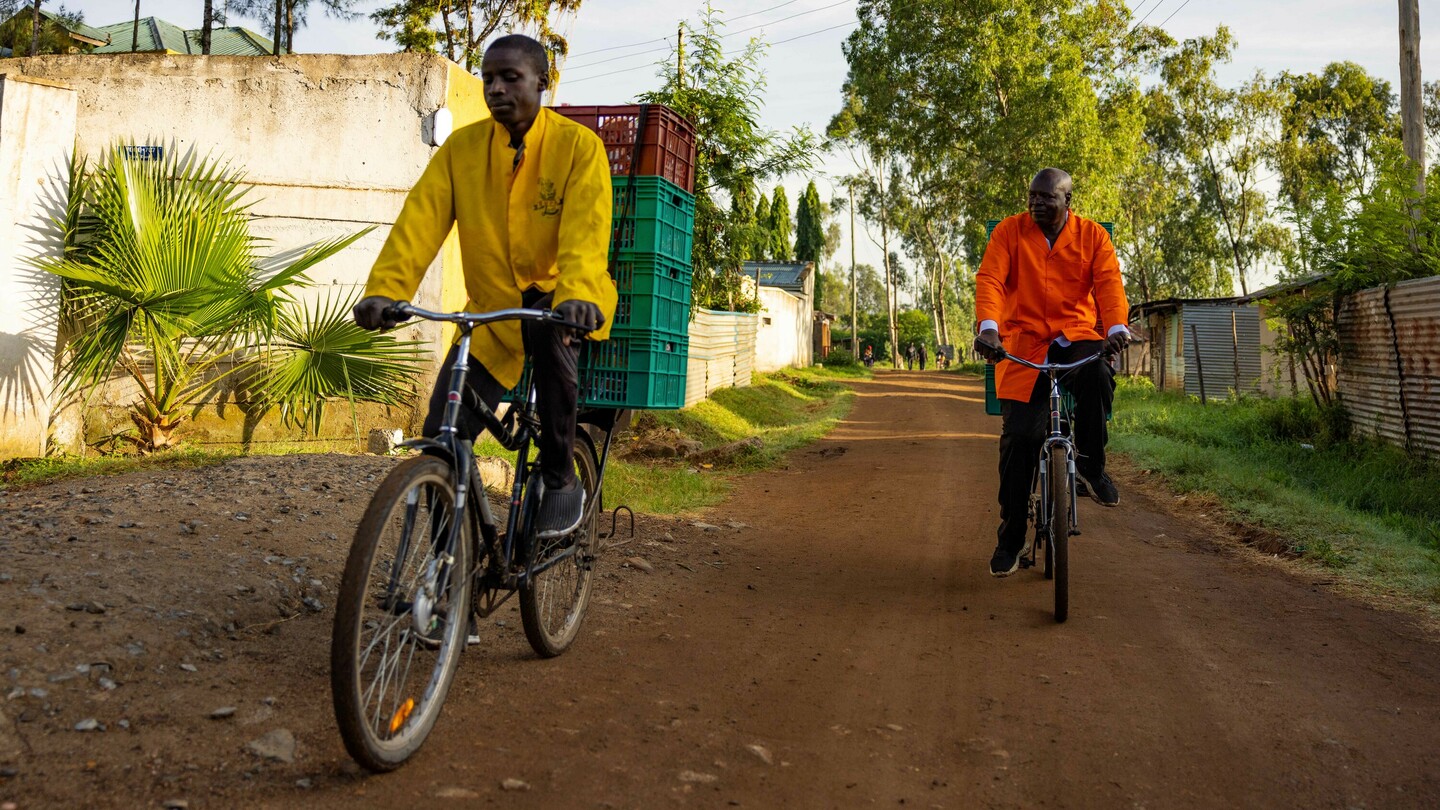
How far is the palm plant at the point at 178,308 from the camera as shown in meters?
7.82

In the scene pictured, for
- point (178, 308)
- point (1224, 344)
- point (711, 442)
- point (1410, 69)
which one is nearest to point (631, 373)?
point (178, 308)

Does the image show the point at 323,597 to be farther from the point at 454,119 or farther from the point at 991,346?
the point at 454,119

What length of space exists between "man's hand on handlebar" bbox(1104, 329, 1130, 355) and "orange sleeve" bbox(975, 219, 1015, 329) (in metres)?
0.58

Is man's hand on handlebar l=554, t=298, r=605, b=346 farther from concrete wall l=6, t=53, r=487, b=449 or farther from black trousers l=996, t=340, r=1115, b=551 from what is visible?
concrete wall l=6, t=53, r=487, b=449

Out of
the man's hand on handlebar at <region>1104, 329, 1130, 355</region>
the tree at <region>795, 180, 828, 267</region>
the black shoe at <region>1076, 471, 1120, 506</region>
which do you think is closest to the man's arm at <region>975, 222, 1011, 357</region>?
the man's hand on handlebar at <region>1104, 329, 1130, 355</region>

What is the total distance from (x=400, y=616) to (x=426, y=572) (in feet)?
0.52

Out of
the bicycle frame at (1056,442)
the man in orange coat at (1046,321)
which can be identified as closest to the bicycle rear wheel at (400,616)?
the bicycle frame at (1056,442)

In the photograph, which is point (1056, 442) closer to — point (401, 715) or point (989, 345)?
point (989, 345)

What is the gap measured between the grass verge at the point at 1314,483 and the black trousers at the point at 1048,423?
6.04ft

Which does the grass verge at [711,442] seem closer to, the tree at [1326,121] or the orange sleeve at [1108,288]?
the orange sleeve at [1108,288]

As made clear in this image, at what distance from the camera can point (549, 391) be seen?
12.4 feet

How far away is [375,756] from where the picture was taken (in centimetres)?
289

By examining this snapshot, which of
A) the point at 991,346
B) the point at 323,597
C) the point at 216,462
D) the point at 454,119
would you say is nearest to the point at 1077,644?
Result: the point at 991,346

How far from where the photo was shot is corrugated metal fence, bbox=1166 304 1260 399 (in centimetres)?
2445
